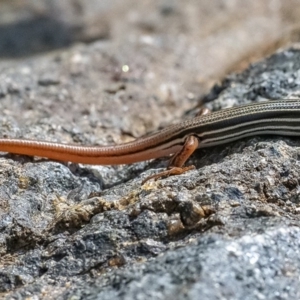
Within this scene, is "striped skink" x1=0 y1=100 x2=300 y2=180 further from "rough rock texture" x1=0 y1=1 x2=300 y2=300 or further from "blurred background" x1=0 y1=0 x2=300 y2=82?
"blurred background" x1=0 y1=0 x2=300 y2=82

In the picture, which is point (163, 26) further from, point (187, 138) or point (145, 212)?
point (145, 212)

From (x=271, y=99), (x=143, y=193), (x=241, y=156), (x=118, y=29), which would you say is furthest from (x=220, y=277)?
(x=118, y=29)

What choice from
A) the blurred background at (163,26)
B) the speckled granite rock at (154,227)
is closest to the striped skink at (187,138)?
the speckled granite rock at (154,227)

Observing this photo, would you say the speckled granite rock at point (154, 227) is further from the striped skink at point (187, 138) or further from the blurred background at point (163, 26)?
the blurred background at point (163, 26)

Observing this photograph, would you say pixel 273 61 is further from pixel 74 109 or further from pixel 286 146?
pixel 74 109

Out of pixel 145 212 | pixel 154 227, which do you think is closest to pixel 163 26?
pixel 145 212
